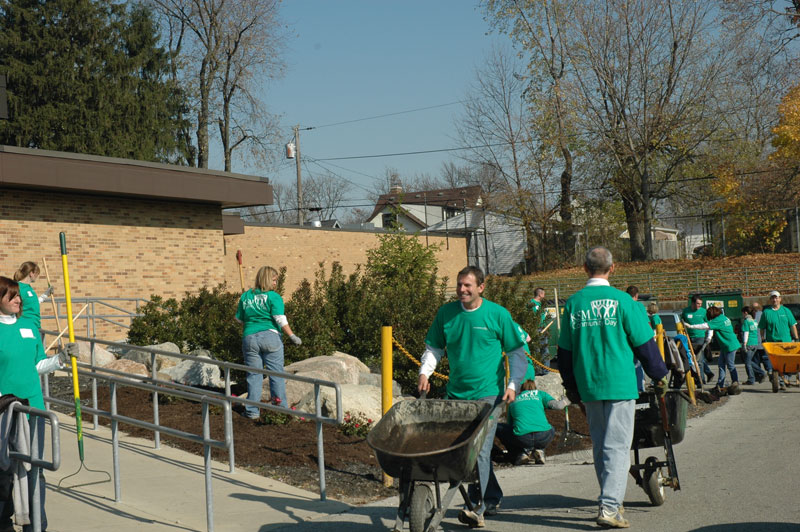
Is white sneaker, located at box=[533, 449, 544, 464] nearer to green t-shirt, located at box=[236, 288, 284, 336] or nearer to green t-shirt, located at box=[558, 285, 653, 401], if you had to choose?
green t-shirt, located at box=[558, 285, 653, 401]

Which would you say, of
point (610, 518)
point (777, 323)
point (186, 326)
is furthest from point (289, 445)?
point (777, 323)

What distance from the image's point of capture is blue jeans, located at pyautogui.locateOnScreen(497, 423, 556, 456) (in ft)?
27.5

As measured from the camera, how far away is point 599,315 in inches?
233

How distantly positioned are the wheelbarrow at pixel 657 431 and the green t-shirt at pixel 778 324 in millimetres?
10609

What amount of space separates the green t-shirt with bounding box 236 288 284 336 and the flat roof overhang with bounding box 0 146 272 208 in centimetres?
1039

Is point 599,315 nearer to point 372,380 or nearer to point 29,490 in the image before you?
point 29,490

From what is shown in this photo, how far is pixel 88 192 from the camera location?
20.1 meters

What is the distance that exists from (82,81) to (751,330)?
106ft

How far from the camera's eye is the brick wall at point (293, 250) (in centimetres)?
3259

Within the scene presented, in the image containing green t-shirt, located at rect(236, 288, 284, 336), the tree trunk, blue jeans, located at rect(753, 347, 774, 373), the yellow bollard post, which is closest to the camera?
the yellow bollard post

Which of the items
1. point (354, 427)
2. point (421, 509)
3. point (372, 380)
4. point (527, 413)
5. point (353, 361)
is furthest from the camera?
point (353, 361)

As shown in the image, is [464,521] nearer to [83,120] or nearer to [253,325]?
[253,325]

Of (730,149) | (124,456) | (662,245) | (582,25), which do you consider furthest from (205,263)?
(662,245)

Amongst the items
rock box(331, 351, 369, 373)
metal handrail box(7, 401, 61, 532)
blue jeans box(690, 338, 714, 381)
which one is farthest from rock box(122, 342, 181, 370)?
blue jeans box(690, 338, 714, 381)
